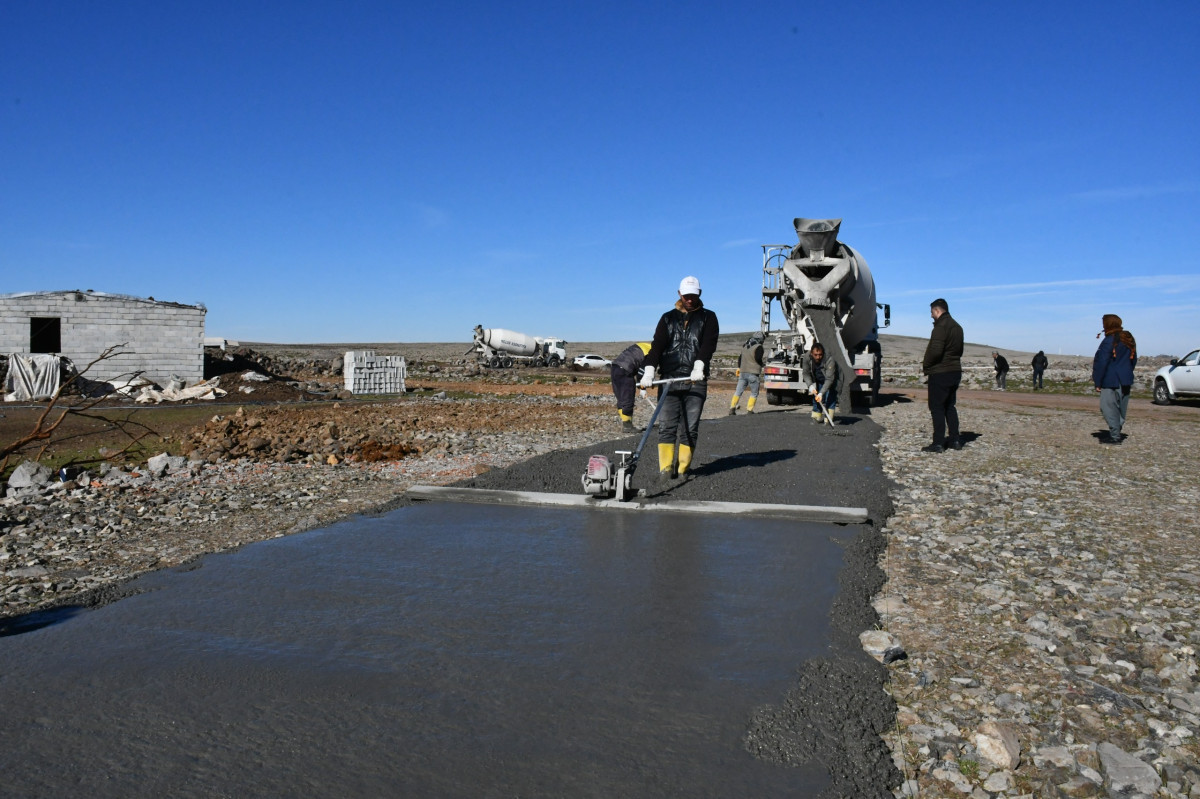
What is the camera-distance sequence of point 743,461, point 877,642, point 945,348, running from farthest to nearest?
point 945,348 → point 743,461 → point 877,642

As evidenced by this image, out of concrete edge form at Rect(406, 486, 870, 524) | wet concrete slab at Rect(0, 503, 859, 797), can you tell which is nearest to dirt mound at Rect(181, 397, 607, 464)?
concrete edge form at Rect(406, 486, 870, 524)

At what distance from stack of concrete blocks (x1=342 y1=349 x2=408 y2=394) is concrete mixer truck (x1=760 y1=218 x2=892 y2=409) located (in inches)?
588

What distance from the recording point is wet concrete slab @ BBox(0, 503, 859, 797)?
3057mm

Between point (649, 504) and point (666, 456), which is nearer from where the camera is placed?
point (649, 504)

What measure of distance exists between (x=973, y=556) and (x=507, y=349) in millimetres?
55435

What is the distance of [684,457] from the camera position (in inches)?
367

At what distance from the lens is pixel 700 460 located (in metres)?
11.4

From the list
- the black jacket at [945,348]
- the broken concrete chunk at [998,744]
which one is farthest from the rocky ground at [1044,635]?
the black jacket at [945,348]

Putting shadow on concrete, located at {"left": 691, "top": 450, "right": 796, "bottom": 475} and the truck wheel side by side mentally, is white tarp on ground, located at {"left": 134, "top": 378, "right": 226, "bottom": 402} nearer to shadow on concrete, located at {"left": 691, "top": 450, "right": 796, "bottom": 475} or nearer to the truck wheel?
shadow on concrete, located at {"left": 691, "top": 450, "right": 796, "bottom": 475}

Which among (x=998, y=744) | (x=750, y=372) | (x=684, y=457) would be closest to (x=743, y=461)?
(x=684, y=457)

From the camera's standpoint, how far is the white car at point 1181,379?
1067 inches

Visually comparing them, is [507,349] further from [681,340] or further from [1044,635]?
[1044,635]

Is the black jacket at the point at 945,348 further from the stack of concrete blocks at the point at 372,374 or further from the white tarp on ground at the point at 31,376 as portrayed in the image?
the white tarp on ground at the point at 31,376

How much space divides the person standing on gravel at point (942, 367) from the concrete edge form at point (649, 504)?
5.62 metres
